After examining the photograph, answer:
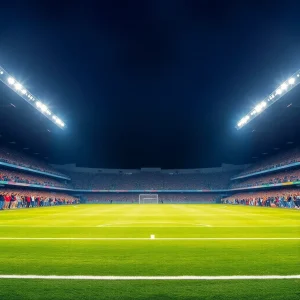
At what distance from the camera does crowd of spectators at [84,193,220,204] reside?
3238 inches

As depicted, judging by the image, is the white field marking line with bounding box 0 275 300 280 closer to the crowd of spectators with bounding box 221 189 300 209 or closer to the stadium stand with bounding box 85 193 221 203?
the crowd of spectators with bounding box 221 189 300 209

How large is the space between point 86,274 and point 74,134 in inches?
1990

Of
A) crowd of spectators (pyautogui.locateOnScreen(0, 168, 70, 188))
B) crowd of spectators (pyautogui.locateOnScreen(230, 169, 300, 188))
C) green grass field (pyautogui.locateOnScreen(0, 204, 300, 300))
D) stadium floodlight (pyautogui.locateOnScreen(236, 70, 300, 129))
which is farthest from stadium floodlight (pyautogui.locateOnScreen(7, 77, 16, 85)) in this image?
crowd of spectators (pyautogui.locateOnScreen(230, 169, 300, 188))

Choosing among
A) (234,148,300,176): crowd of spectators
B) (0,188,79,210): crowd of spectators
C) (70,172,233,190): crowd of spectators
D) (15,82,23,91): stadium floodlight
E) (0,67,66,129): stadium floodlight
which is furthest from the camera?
(70,172,233,190): crowd of spectators

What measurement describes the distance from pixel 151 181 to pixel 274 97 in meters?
58.6

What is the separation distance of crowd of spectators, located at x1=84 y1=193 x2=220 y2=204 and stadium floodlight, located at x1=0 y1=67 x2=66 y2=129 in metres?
43.1

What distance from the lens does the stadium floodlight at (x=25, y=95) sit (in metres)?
27.5

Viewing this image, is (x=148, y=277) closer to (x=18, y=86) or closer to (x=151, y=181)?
(x=18, y=86)

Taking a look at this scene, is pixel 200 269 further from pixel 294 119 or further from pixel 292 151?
pixel 292 151

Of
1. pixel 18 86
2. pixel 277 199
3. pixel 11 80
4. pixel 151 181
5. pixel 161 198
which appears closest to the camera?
pixel 11 80

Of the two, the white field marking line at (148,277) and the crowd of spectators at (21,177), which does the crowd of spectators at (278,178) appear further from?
the white field marking line at (148,277)

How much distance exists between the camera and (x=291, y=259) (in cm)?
613

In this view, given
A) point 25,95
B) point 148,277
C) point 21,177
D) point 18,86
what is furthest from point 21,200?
point 148,277

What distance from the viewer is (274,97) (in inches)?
1294
